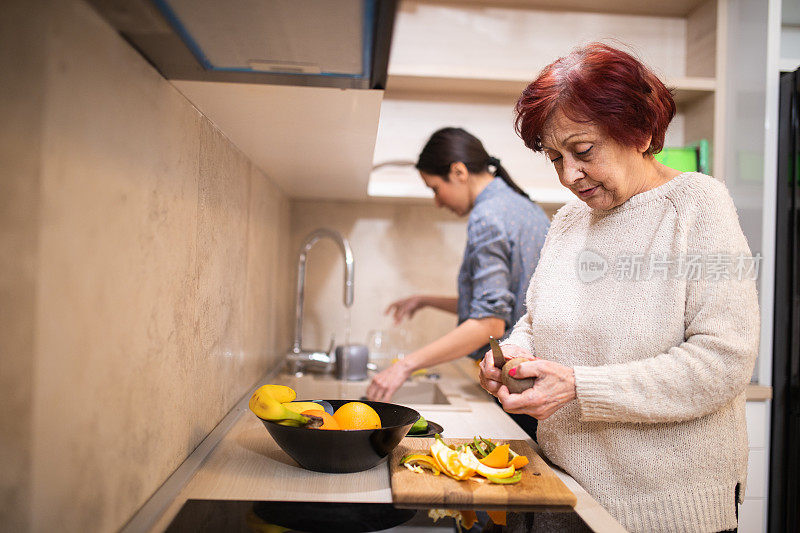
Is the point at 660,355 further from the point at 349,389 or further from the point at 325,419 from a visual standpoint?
the point at 349,389

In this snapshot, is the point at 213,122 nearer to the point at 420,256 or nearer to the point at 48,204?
the point at 48,204

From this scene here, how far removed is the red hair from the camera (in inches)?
36.9

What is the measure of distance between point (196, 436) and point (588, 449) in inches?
24.8

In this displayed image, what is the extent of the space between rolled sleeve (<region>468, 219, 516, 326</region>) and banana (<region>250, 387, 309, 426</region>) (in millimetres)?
761

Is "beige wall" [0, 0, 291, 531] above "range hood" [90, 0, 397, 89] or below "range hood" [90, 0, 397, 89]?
below

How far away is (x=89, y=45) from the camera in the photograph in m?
0.55

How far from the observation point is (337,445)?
0.85 metres

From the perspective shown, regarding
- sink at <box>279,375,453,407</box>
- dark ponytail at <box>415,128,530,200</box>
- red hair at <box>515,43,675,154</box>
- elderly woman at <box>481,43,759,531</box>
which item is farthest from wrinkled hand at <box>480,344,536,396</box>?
dark ponytail at <box>415,128,530,200</box>

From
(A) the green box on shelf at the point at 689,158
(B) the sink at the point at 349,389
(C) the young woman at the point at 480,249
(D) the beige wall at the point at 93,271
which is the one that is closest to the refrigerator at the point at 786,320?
(A) the green box on shelf at the point at 689,158

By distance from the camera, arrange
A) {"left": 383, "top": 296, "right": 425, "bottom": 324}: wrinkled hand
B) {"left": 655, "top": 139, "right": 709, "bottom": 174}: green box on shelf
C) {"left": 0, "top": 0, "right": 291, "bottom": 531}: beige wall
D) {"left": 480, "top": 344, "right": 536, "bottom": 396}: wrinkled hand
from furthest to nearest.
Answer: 1. {"left": 383, "top": 296, "right": 425, "bottom": 324}: wrinkled hand
2. {"left": 655, "top": 139, "right": 709, "bottom": 174}: green box on shelf
3. {"left": 480, "top": 344, "right": 536, "bottom": 396}: wrinkled hand
4. {"left": 0, "top": 0, "right": 291, "bottom": 531}: beige wall

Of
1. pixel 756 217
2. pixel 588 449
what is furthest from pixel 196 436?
pixel 756 217

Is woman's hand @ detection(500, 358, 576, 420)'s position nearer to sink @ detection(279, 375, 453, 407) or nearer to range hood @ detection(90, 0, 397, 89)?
range hood @ detection(90, 0, 397, 89)

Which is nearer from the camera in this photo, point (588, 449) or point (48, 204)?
point (48, 204)

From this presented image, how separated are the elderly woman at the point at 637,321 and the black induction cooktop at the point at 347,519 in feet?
0.56
